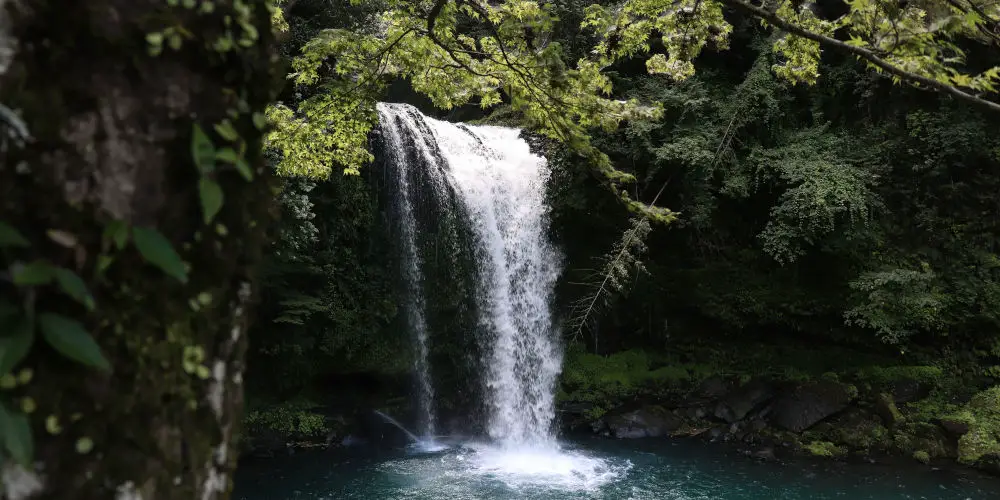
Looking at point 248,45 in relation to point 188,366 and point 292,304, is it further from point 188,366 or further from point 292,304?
point 292,304

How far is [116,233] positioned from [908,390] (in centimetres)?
1201

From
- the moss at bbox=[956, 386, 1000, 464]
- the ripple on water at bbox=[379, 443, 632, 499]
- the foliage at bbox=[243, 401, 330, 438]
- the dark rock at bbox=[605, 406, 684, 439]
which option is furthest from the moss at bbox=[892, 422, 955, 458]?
the foliage at bbox=[243, 401, 330, 438]

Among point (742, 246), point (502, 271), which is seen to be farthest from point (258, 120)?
point (742, 246)

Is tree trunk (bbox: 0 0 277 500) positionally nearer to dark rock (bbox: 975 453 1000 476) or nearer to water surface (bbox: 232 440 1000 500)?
water surface (bbox: 232 440 1000 500)

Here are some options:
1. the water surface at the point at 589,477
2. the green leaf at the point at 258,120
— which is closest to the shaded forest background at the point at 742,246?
the water surface at the point at 589,477

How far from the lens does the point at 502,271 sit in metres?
11.0

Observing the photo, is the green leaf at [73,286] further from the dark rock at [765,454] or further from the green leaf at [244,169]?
the dark rock at [765,454]

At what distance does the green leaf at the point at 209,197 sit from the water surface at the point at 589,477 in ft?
24.6

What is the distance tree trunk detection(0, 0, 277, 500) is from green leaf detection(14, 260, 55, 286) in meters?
0.02

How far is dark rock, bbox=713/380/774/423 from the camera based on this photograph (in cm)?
1072

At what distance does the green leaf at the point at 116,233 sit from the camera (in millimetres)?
828

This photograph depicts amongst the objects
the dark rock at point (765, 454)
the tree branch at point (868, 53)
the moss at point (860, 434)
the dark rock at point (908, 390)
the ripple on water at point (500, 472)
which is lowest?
the ripple on water at point (500, 472)

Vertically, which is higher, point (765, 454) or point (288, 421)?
point (288, 421)

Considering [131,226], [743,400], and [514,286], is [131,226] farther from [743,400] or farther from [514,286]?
[743,400]
